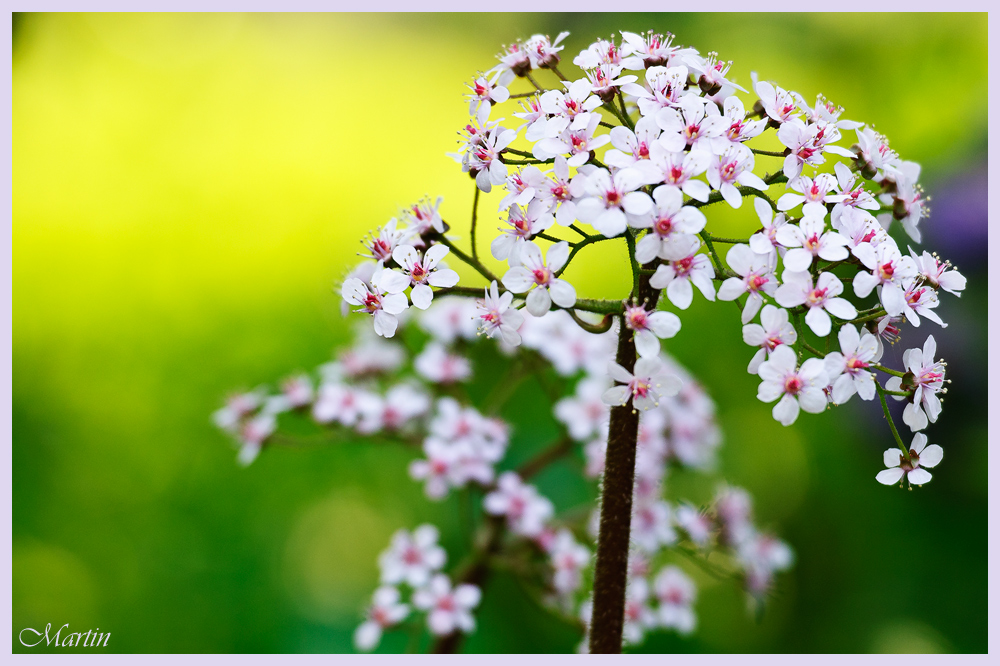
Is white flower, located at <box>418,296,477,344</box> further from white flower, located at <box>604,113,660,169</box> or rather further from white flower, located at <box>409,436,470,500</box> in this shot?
white flower, located at <box>604,113,660,169</box>

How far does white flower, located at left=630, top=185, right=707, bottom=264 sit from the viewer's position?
776 mm

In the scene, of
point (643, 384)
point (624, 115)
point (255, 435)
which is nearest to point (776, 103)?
point (624, 115)

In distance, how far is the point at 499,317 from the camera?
861mm

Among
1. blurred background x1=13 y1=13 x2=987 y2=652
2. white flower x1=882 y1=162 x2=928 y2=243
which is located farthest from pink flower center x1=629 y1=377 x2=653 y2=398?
blurred background x1=13 y1=13 x2=987 y2=652

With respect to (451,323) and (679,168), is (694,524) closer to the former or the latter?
(451,323)

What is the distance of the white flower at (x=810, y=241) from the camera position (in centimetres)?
81

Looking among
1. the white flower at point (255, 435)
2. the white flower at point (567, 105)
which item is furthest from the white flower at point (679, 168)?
the white flower at point (255, 435)

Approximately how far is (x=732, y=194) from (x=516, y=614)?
1593 mm

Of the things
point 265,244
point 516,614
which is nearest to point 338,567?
point 516,614

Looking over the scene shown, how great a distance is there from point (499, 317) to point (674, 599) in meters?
0.96

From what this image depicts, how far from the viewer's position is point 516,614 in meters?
2.10

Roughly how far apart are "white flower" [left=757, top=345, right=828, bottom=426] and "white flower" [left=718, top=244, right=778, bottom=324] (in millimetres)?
56

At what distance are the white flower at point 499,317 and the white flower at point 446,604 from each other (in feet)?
2.16

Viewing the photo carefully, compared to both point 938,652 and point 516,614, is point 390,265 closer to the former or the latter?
point 516,614
